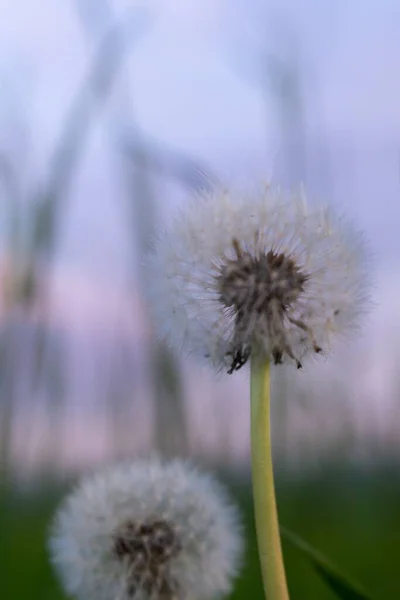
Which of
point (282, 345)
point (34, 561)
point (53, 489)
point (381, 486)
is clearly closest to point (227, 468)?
point (53, 489)

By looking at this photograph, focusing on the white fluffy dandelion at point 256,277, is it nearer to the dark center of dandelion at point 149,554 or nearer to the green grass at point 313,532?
the dark center of dandelion at point 149,554

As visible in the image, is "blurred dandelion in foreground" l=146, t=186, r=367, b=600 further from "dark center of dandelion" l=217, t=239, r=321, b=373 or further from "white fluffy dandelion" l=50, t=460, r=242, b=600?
"white fluffy dandelion" l=50, t=460, r=242, b=600

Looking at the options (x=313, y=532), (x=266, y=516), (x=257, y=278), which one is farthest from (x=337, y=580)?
(x=313, y=532)

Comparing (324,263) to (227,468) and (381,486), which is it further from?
(381,486)

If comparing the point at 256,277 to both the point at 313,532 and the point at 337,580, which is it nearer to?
the point at 337,580

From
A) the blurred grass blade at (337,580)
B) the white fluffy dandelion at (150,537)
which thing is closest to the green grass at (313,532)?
the white fluffy dandelion at (150,537)

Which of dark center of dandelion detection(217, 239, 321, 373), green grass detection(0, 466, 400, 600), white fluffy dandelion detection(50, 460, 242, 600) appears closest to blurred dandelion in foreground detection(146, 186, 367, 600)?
dark center of dandelion detection(217, 239, 321, 373)
